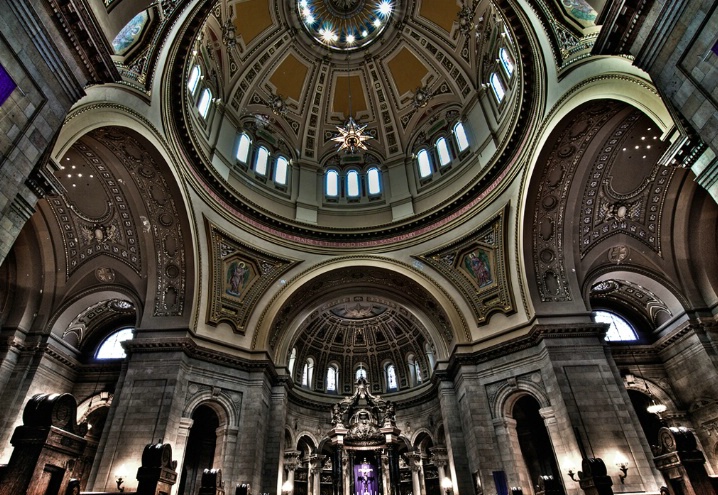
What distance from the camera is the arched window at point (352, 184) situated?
24325 millimetres

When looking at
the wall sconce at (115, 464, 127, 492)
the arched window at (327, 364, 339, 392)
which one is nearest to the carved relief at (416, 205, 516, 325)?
the arched window at (327, 364, 339, 392)

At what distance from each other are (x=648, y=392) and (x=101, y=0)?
2303cm

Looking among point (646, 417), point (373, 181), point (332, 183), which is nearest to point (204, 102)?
point (332, 183)

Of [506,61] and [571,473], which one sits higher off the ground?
[506,61]

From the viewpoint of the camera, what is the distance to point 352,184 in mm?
24672

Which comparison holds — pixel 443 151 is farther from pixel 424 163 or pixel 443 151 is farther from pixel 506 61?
pixel 506 61

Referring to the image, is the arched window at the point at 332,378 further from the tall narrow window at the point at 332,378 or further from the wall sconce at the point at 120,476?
the wall sconce at the point at 120,476

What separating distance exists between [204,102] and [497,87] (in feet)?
46.7

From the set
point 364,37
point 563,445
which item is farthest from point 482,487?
point 364,37

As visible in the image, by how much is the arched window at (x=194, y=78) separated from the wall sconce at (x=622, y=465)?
2152 cm

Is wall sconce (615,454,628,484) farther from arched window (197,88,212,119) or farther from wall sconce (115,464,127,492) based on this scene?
arched window (197,88,212,119)

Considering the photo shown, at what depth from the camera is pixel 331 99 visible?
25.4 m

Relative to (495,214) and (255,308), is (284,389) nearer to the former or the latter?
(255,308)

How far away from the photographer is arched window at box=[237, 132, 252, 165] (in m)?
21.8
